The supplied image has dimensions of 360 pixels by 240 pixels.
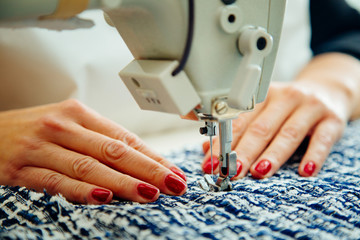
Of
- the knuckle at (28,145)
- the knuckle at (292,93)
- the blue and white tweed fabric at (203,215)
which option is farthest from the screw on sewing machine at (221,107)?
the knuckle at (292,93)

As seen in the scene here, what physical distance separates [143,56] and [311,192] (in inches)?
13.4

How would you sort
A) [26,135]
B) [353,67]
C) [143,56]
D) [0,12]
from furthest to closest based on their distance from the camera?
1. [353,67]
2. [26,135]
3. [143,56]
4. [0,12]

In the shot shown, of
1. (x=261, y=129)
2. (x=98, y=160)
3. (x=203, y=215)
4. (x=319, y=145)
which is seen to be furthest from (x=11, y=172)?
(x=319, y=145)

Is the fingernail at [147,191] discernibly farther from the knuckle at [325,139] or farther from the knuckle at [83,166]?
the knuckle at [325,139]

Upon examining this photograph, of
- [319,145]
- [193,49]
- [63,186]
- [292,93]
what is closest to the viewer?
[193,49]

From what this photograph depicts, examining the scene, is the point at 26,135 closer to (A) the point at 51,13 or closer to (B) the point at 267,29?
(A) the point at 51,13

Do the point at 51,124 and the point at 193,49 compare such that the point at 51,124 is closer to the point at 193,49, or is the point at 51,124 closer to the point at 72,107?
the point at 72,107

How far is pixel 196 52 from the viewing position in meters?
0.56

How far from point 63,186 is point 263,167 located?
0.37m

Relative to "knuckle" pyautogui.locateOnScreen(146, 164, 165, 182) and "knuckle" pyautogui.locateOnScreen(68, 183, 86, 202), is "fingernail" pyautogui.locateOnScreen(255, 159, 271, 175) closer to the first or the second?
"knuckle" pyautogui.locateOnScreen(146, 164, 165, 182)

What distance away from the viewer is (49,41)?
1053 mm

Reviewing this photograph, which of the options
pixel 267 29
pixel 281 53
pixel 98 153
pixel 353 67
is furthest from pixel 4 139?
pixel 281 53

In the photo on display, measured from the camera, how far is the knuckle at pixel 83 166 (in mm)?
667

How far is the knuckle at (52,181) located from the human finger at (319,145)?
45cm
